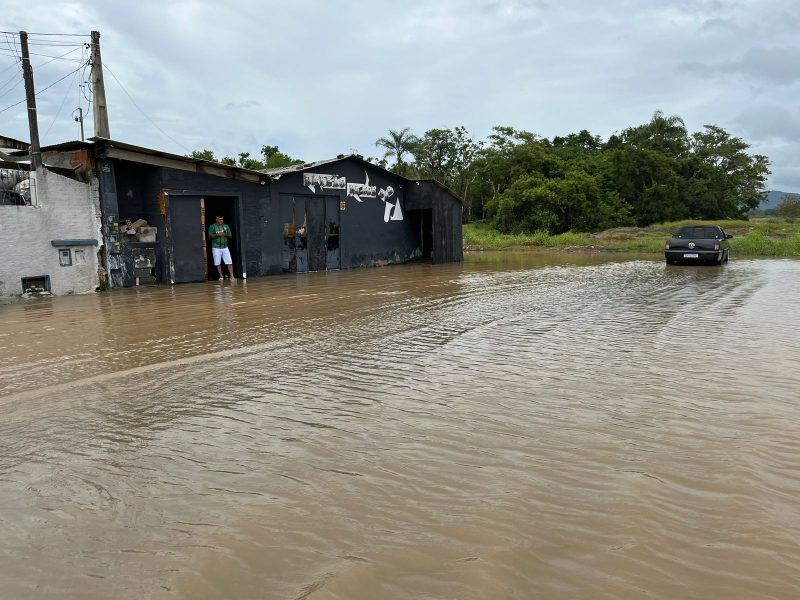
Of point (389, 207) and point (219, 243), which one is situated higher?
point (389, 207)

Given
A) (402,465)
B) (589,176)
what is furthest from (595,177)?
(402,465)

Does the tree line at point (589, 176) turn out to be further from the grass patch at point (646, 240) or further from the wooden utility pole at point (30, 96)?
the wooden utility pole at point (30, 96)

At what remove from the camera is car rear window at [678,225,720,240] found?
2152cm

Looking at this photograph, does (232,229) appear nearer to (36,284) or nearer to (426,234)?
(36,284)

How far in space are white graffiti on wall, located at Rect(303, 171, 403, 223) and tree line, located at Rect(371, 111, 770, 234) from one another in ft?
72.1

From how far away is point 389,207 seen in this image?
82.8 feet

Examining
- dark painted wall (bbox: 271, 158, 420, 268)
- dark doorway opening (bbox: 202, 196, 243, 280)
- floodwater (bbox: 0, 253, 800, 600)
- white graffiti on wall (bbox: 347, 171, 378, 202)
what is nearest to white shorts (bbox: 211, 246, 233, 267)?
dark doorway opening (bbox: 202, 196, 243, 280)

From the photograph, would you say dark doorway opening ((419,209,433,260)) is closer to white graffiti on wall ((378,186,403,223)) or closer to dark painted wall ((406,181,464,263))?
dark painted wall ((406,181,464,263))

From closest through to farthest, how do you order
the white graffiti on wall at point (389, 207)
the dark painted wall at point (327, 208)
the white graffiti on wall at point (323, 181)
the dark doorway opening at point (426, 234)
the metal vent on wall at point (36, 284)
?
the metal vent on wall at point (36, 284), the dark painted wall at point (327, 208), the white graffiti on wall at point (323, 181), the white graffiti on wall at point (389, 207), the dark doorway opening at point (426, 234)

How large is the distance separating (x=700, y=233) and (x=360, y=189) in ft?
41.1

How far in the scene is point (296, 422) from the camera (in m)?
4.66

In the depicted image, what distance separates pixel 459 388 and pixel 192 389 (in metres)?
2.45

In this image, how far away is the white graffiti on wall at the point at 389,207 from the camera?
24.9 m

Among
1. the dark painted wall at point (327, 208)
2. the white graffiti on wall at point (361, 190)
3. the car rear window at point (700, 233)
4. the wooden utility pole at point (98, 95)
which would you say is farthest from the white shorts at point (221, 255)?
the car rear window at point (700, 233)
